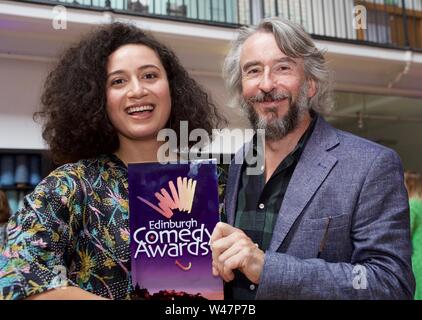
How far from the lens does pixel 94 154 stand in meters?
1.07

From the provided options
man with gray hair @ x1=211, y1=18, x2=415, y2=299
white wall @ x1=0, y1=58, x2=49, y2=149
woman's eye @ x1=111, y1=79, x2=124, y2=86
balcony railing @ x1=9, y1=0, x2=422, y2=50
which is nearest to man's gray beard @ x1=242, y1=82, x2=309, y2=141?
man with gray hair @ x1=211, y1=18, x2=415, y2=299

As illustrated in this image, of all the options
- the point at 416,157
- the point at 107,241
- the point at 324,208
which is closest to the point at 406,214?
the point at 324,208

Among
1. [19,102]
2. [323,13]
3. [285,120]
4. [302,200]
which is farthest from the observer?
[323,13]

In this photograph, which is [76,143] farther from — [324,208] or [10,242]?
[324,208]

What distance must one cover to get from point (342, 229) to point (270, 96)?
1.34 feet

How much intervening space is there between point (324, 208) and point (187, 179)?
0.29 m

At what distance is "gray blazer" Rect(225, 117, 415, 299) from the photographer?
0.81 metres

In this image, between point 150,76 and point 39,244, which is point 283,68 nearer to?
point 150,76

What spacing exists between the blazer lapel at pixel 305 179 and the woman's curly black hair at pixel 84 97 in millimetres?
357

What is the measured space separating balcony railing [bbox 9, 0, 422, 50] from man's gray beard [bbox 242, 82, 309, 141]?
3.12 m

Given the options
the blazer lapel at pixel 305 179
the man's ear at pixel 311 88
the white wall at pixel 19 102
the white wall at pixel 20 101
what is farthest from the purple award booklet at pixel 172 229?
the white wall at pixel 19 102

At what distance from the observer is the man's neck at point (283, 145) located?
45.8 inches

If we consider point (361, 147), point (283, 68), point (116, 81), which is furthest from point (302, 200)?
point (116, 81)

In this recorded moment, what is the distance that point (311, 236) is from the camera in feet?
2.97
